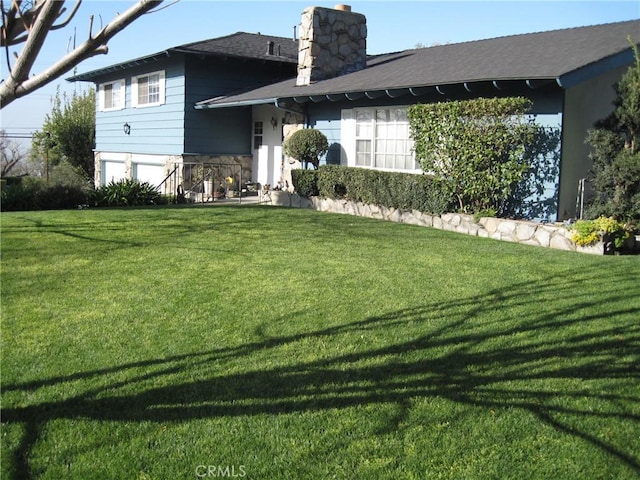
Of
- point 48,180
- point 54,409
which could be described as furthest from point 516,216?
point 48,180

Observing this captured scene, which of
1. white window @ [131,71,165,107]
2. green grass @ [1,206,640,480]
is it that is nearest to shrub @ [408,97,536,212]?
green grass @ [1,206,640,480]

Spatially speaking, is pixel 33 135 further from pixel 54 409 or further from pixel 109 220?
pixel 54 409

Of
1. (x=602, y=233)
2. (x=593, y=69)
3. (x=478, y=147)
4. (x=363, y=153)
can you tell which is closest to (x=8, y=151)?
(x=363, y=153)

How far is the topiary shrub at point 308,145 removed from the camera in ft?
49.3

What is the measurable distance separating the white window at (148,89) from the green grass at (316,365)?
13.1m

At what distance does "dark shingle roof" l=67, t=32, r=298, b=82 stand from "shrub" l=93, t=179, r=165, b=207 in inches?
176

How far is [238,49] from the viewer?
19.5 meters

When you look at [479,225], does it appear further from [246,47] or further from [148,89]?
[148,89]

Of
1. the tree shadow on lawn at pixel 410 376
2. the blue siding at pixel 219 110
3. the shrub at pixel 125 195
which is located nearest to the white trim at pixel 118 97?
the blue siding at pixel 219 110

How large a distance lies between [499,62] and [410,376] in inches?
355

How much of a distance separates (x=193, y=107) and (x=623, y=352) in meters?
16.2

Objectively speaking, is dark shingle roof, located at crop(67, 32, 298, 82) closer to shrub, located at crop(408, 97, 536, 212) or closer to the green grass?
shrub, located at crop(408, 97, 536, 212)

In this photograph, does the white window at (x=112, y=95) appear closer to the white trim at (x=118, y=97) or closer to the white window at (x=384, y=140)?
the white trim at (x=118, y=97)

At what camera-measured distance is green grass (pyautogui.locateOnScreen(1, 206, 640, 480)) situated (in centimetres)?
346
